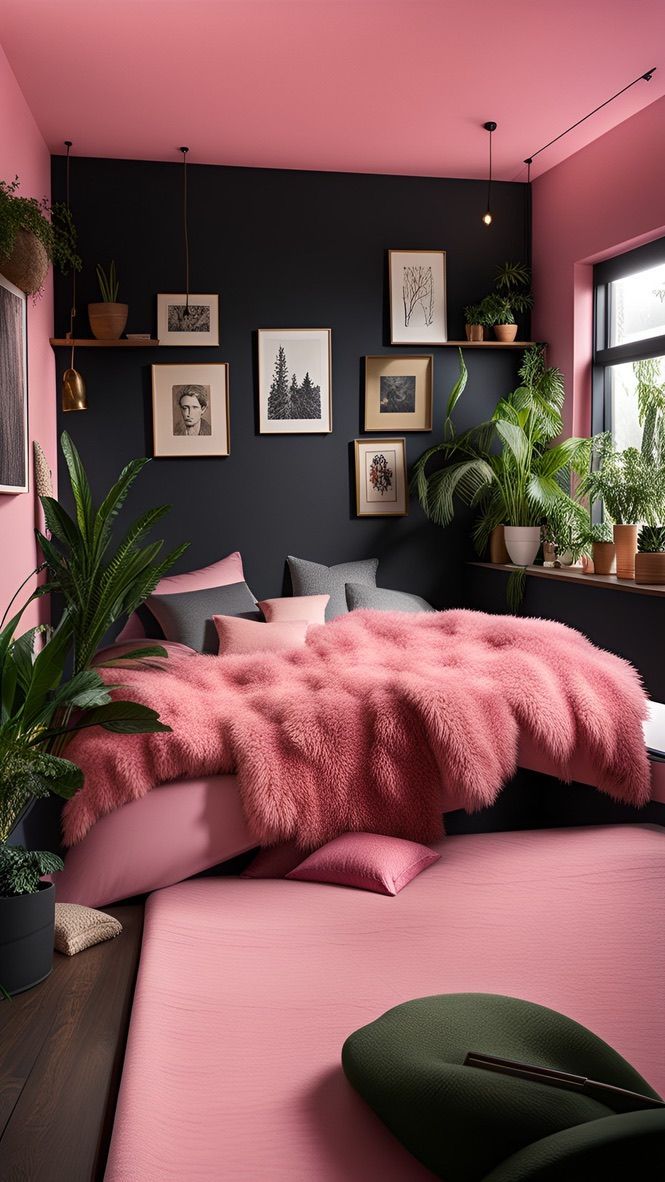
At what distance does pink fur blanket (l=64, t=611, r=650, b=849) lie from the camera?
288 centimetres

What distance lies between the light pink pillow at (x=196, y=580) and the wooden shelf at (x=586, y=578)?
1.46m

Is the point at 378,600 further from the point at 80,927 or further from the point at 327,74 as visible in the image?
the point at 80,927

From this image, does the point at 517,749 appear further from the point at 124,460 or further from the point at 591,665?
the point at 124,460

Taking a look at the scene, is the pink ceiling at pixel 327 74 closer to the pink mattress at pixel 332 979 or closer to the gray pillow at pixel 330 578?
the gray pillow at pixel 330 578

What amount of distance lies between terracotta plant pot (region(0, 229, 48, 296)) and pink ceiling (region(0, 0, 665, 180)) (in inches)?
31.7

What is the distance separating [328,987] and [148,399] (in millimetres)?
4082

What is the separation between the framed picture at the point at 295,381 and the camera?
5703 mm

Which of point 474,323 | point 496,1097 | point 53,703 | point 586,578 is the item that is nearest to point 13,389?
point 53,703

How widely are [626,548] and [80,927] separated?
3.12 metres

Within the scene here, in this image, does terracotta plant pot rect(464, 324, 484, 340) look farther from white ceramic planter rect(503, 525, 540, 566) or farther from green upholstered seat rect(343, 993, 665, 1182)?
green upholstered seat rect(343, 993, 665, 1182)

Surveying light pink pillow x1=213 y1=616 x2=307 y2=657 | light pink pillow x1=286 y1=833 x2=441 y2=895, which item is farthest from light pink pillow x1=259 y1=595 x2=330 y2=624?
light pink pillow x1=286 y1=833 x2=441 y2=895

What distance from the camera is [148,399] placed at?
18.4ft

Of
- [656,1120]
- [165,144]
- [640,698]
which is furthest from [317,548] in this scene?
[656,1120]

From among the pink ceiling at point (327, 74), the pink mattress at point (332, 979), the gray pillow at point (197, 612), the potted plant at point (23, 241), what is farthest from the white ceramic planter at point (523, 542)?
the potted plant at point (23, 241)
